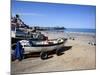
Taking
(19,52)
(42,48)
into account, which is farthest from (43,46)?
Answer: (19,52)

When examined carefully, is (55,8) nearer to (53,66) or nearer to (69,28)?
(69,28)

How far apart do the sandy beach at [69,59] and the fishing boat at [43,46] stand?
0.06 meters

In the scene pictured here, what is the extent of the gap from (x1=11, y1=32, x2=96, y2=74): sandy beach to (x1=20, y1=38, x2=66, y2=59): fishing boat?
56 millimetres

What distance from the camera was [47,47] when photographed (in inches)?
90.7

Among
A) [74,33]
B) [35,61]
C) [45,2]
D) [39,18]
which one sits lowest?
[35,61]

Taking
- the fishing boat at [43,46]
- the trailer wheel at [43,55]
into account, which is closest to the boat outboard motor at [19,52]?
the fishing boat at [43,46]

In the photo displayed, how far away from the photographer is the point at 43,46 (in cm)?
229

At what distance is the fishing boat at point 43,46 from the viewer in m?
2.22

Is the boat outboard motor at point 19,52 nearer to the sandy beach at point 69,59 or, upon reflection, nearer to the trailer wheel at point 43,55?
the sandy beach at point 69,59

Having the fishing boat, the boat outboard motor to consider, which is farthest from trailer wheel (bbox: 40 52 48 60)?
the boat outboard motor

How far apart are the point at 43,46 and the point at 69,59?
38 centimetres

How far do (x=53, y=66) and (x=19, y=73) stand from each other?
428 millimetres
